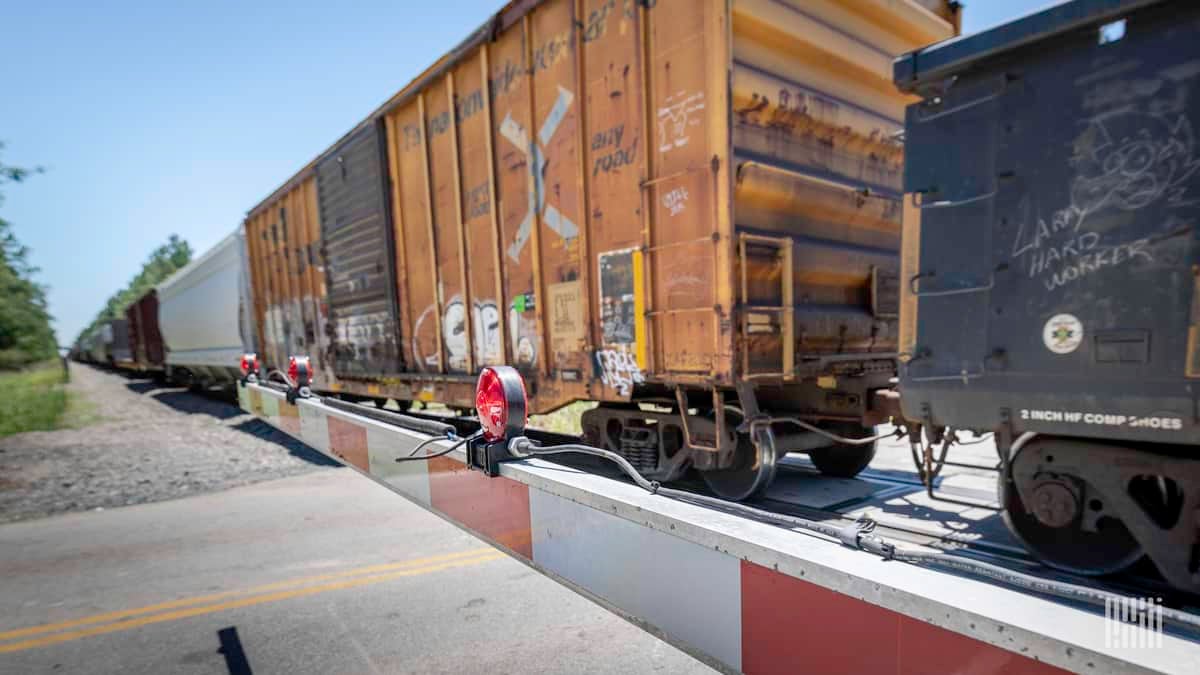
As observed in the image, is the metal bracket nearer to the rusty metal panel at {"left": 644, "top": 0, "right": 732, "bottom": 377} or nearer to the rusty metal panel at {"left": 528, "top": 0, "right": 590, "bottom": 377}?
the rusty metal panel at {"left": 644, "top": 0, "right": 732, "bottom": 377}

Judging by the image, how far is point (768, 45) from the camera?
12.7ft

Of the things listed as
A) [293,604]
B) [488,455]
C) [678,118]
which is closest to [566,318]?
[678,118]

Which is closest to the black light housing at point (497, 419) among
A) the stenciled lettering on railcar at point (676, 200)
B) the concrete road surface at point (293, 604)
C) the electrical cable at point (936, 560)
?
the electrical cable at point (936, 560)

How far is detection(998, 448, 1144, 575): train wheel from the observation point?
2.75 m

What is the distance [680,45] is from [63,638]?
4787 millimetres

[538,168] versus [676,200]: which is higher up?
[538,168]

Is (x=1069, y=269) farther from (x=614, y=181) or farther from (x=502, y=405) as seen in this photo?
(x=614, y=181)

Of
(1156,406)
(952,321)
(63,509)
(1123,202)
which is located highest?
(1123,202)

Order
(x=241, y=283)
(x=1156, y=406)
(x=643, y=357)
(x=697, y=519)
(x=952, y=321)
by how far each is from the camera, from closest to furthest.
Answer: (x=697, y=519) → (x=1156, y=406) → (x=952, y=321) → (x=643, y=357) → (x=241, y=283)

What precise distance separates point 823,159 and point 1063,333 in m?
2.26

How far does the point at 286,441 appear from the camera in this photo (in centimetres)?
883

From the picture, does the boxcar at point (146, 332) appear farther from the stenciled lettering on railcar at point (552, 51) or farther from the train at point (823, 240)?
the stenciled lettering on railcar at point (552, 51)

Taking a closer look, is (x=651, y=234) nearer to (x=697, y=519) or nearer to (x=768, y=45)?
(x=768, y=45)

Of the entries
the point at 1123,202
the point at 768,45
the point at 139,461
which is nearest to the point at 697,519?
the point at 1123,202
